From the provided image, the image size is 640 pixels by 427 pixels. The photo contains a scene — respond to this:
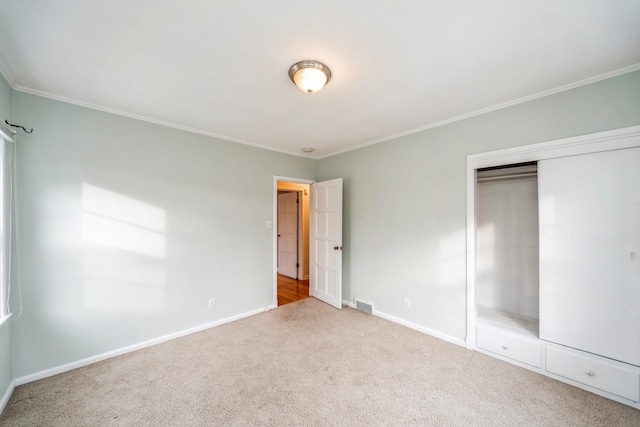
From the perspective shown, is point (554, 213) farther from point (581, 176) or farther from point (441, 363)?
point (441, 363)

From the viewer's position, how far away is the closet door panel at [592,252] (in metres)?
1.85

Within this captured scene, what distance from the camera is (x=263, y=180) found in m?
3.70

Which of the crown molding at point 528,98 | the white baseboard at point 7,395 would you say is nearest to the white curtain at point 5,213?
the white baseboard at point 7,395

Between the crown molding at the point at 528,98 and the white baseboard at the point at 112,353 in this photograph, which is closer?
the crown molding at the point at 528,98

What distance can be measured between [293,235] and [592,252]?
4639 millimetres

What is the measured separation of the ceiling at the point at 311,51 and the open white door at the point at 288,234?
3.26 meters

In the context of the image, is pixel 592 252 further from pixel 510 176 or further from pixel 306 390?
pixel 306 390

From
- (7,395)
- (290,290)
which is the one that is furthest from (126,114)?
(290,290)

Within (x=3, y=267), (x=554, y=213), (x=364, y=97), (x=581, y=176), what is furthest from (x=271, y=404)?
(x=581, y=176)

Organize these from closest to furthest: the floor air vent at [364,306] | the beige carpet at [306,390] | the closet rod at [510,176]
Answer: the beige carpet at [306,390] < the closet rod at [510,176] < the floor air vent at [364,306]

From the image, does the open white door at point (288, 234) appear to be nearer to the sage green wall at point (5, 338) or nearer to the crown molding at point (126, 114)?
the crown molding at point (126, 114)

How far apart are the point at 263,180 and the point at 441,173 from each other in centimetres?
238

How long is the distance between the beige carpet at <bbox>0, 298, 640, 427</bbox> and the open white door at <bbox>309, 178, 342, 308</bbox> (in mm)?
1133

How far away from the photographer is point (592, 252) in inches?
78.4
